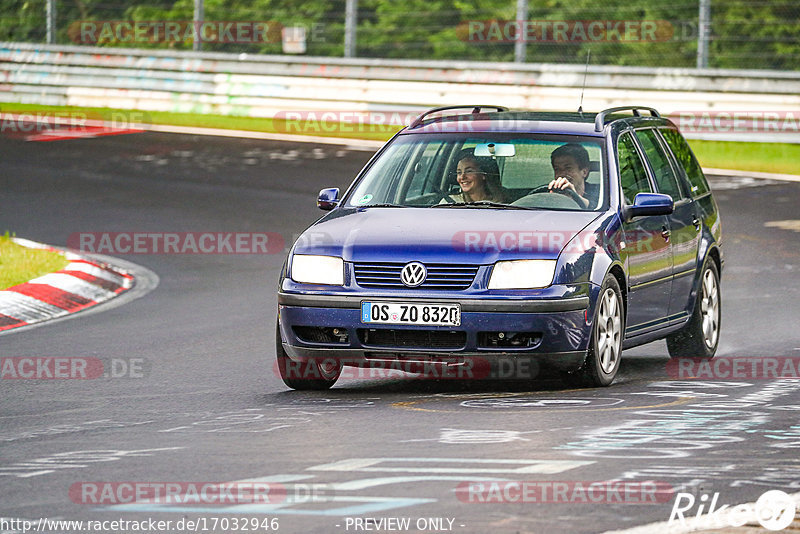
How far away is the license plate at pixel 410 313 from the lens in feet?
28.1

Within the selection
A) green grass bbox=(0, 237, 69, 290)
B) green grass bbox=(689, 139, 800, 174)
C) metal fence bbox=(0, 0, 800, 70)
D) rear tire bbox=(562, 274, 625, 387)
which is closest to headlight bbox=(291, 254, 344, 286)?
rear tire bbox=(562, 274, 625, 387)

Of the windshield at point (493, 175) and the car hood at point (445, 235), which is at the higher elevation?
the windshield at point (493, 175)

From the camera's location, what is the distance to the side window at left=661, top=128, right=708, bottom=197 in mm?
11070

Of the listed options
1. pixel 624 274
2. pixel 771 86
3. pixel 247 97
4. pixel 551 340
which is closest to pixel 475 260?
pixel 551 340

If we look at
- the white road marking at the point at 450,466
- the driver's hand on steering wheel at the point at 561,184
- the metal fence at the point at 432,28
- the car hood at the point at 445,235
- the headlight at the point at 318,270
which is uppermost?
the metal fence at the point at 432,28

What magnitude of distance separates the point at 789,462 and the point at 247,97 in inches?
859

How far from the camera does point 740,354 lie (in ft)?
35.2

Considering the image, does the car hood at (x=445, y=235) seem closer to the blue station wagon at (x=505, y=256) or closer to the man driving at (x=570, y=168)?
the blue station wagon at (x=505, y=256)

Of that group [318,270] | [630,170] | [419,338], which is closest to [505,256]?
[419,338]

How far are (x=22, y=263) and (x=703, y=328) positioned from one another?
20.3 feet

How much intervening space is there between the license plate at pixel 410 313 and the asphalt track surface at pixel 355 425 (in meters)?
0.42

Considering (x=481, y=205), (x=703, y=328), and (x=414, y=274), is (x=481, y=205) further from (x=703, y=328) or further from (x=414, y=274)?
(x=703, y=328)

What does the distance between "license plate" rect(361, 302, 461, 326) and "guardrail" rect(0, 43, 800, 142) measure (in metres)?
14.5

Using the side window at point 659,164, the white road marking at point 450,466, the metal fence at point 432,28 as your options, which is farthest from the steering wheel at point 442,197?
the metal fence at point 432,28
